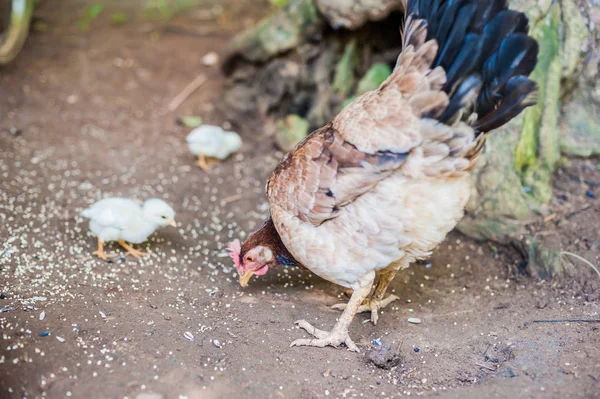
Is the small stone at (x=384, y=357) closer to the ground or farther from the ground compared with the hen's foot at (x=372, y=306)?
farther from the ground

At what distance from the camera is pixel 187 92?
6582 millimetres

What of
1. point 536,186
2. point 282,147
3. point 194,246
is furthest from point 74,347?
point 536,186

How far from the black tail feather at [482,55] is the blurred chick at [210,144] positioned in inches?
109

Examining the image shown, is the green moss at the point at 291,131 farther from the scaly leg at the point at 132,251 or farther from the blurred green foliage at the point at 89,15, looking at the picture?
the blurred green foliage at the point at 89,15

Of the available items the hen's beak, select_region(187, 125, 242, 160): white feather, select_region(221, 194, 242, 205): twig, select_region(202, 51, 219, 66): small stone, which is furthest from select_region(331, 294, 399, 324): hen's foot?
select_region(202, 51, 219, 66): small stone

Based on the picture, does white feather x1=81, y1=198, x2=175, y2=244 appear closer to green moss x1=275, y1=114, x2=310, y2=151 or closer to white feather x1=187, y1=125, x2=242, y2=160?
white feather x1=187, y1=125, x2=242, y2=160

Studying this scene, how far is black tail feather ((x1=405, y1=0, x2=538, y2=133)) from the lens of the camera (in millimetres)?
3150

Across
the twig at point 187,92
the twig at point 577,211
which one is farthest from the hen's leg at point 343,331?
the twig at point 187,92

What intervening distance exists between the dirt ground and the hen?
430 mm

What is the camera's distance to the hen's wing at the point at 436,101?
3.18 metres

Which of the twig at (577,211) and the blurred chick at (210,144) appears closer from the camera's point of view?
the twig at (577,211)

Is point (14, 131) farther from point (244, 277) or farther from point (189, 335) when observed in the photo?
point (189, 335)

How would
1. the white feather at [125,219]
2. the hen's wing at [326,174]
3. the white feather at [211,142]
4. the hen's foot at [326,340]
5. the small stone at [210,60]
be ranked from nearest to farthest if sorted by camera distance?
the hen's wing at [326,174] < the hen's foot at [326,340] < the white feather at [125,219] < the white feather at [211,142] < the small stone at [210,60]

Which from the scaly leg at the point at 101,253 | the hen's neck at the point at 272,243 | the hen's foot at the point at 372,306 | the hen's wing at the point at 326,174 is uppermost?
the hen's wing at the point at 326,174
